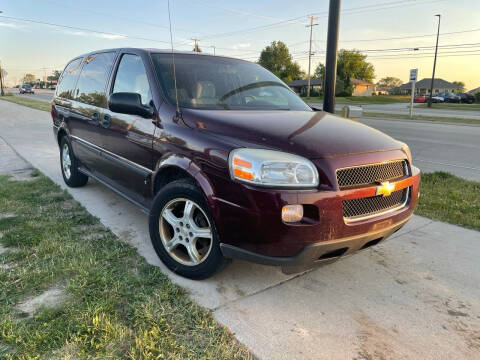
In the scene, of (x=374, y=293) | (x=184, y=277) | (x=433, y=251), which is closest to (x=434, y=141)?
(x=433, y=251)

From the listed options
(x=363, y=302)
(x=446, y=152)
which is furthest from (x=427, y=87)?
(x=363, y=302)

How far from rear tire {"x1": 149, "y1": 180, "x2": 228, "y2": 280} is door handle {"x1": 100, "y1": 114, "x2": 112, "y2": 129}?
1.25m

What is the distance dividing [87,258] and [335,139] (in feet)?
7.18

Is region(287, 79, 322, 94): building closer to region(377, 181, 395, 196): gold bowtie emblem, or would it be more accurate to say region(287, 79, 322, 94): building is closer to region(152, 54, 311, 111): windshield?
region(152, 54, 311, 111): windshield

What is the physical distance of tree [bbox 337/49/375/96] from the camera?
74.4 m

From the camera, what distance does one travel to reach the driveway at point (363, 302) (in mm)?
2232

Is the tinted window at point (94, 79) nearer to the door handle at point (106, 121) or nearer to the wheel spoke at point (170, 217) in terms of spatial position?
the door handle at point (106, 121)

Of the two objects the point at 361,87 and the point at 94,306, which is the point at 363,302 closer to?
the point at 94,306

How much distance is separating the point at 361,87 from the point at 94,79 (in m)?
86.0

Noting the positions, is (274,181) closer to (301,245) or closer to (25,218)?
(301,245)

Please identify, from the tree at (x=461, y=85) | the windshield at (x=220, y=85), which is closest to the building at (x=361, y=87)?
the tree at (x=461, y=85)

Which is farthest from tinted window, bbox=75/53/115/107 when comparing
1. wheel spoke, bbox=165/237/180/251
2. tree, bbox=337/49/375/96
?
tree, bbox=337/49/375/96

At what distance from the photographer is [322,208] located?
2293 mm

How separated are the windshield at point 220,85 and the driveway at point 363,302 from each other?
4.62ft
